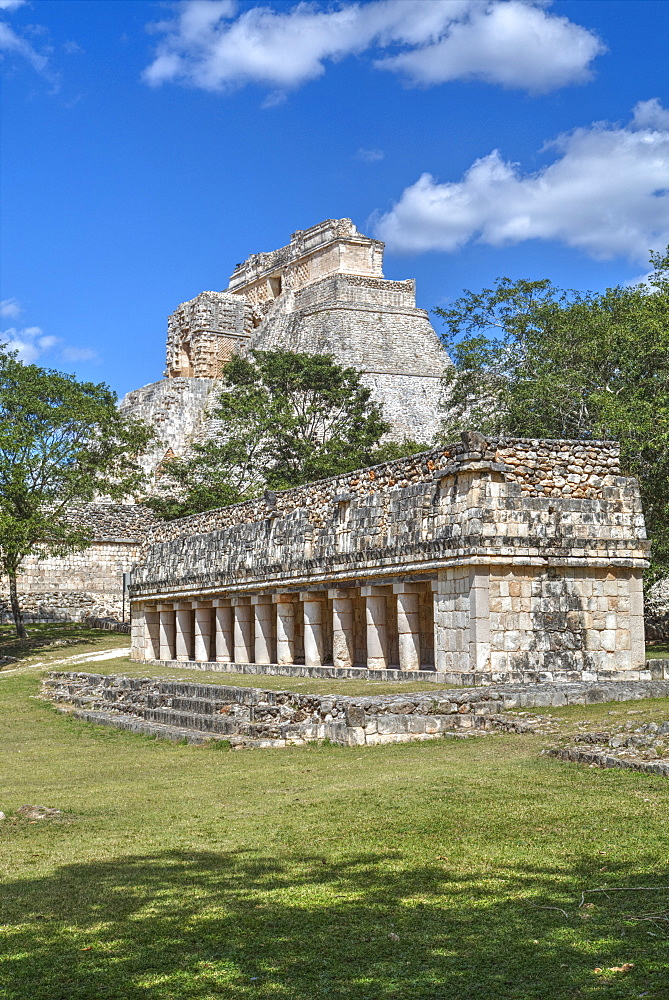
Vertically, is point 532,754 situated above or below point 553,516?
below

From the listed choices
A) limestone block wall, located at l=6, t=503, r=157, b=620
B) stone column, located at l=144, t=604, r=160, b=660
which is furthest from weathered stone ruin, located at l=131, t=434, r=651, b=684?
limestone block wall, located at l=6, t=503, r=157, b=620

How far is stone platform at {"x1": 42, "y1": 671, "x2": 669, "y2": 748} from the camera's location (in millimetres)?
11234

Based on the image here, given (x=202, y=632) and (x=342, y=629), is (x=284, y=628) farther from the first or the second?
(x=202, y=632)

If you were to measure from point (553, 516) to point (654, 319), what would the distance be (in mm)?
9835

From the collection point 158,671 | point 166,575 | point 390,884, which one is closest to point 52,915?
point 390,884

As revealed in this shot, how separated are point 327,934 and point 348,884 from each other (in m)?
0.77

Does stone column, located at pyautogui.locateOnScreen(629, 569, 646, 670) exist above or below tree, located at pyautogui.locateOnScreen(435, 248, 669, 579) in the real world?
below

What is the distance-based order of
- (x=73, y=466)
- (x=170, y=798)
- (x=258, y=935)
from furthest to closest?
(x=73, y=466), (x=170, y=798), (x=258, y=935)

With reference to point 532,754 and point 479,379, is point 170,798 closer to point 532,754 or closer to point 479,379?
point 532,754

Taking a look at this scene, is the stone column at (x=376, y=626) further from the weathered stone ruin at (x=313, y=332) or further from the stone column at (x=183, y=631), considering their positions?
the weathered stone ruin at (x=313, y=332)

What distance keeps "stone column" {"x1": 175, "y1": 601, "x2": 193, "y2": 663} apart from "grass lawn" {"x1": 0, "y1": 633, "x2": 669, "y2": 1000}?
48.5 ft

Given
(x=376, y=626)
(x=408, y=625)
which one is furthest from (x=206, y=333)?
(x=408, y=625)

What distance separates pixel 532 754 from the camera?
9594 millimetres

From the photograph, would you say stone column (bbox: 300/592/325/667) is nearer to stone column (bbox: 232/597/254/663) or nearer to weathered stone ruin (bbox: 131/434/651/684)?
weathered stone ruin (bbox: 131/434/651/684)
